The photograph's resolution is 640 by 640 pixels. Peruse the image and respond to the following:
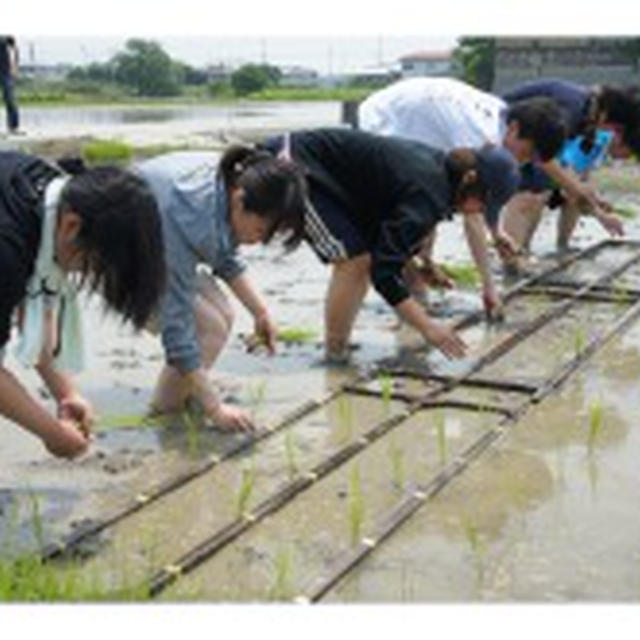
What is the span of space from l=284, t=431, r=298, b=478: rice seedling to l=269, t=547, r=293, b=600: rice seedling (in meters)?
0.65

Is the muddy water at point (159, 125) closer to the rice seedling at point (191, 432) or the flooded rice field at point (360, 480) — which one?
the flooded rice field at point (360, 480)

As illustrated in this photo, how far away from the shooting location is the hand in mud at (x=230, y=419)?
3.97 metres

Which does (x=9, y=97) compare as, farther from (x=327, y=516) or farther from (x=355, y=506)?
(x=355, y=506)

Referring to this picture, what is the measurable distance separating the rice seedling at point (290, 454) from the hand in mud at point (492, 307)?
2091mm

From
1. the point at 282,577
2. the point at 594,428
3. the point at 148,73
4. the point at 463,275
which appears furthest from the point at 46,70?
the point at 282,577

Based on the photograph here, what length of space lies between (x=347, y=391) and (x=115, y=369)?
1071mm

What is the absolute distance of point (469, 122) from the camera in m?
5.57

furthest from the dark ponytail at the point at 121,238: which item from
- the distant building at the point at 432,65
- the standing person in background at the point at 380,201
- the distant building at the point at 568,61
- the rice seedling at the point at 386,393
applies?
the distant building at the point at 432,65

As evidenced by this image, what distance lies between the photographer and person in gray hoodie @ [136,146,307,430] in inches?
147

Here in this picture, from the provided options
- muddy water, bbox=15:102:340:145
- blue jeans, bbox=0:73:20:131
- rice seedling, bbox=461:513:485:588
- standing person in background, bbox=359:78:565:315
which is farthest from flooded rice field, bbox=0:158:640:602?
muddy water, bbox=15:102:340:145

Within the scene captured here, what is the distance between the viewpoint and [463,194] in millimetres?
4609

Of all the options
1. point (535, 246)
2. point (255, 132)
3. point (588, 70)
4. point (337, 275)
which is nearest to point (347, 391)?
point (337, 275)

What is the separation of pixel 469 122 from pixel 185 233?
2217 mm

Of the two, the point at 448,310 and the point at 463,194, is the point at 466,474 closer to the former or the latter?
the point at 463,194
